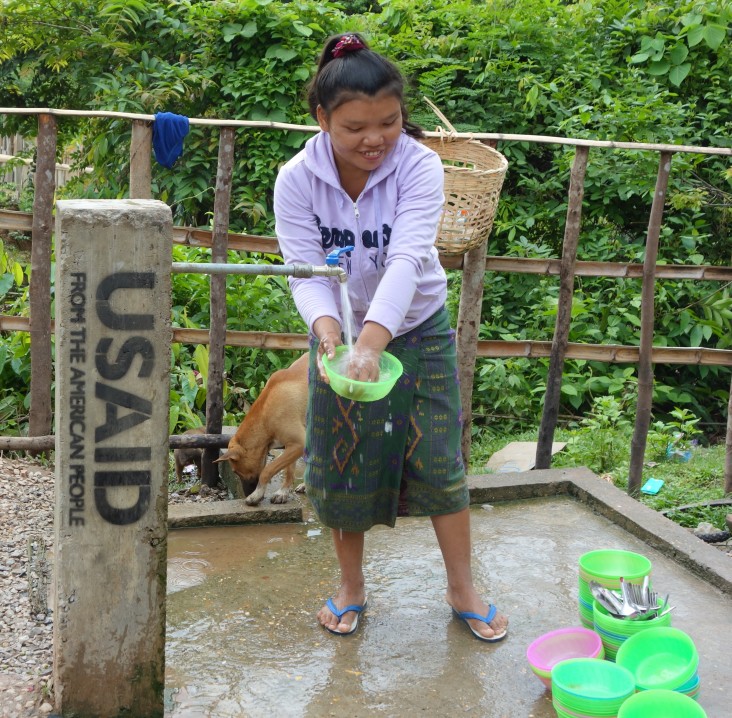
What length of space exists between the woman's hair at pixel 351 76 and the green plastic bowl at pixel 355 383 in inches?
28.7

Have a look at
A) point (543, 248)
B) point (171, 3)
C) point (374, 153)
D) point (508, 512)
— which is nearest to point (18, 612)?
point (374, 153)

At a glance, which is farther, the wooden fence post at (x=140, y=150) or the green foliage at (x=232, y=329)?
the green foliage at (x=232, y=329)

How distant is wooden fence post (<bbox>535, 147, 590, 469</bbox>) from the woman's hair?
6.87 ft

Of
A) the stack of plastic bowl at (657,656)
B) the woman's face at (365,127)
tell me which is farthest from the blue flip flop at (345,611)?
the woman's face at (365,127)

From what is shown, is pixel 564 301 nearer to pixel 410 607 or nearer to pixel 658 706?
pixel 410 607

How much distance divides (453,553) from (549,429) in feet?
6.47

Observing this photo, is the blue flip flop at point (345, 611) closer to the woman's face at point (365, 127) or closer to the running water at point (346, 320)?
the running water at point (346, 320)

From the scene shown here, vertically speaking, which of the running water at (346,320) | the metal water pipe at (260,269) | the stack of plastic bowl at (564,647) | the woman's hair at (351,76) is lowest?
the stack of plastic bowl at (564,647)

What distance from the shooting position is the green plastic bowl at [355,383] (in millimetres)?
2445

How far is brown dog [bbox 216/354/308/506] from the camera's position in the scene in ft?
16.0

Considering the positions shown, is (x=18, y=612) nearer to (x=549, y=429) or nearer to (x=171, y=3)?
(x=549, y=429)

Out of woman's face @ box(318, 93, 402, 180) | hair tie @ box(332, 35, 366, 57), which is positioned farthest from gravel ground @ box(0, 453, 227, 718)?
hair tie @ box(332, 35, 366, 57)

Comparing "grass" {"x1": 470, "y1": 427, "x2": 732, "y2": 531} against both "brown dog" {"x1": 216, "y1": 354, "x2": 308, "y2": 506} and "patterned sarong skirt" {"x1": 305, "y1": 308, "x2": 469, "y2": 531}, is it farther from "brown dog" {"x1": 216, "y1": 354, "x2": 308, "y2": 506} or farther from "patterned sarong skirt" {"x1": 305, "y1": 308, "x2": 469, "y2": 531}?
"patterned sarong skirt" {"x1": 305, "y1": 308, "x2": 469, "y2": 531}

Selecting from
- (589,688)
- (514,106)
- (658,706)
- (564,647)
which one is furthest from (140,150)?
(514,106)
